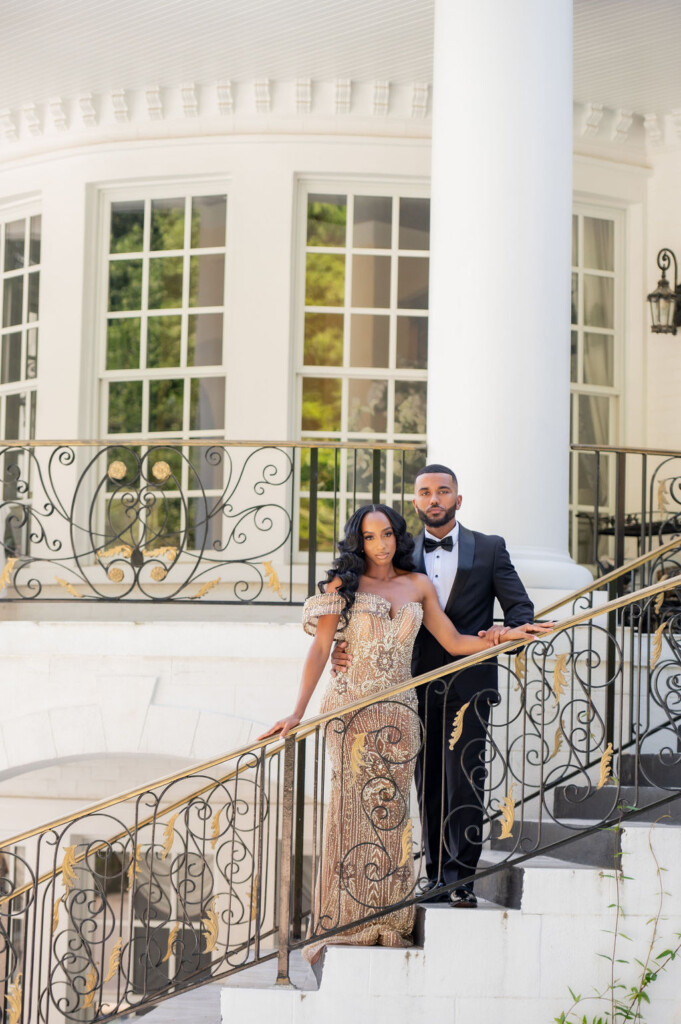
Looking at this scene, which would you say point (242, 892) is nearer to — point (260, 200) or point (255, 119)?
point (260, 200)

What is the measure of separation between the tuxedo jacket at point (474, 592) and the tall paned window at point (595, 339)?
4.76 meters

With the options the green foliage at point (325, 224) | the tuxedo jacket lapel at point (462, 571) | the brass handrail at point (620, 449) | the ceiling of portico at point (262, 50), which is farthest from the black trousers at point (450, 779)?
the green foliage at point (325, 224)

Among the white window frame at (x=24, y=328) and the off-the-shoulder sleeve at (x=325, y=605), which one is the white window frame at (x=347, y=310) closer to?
the white window frame at (x=24, y=328)

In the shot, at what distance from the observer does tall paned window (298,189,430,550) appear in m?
10.0

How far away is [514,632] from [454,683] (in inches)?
15.5

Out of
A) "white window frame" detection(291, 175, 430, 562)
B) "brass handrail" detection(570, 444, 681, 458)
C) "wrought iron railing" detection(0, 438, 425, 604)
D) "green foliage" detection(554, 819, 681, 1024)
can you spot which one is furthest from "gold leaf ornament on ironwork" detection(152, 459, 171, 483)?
"green foliage" detection(554, 819, 681, 1024)

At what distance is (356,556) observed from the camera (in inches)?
212

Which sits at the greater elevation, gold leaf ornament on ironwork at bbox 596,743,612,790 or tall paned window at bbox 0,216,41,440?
tall paned window at bbox 0,216,41,440

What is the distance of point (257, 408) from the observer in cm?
990

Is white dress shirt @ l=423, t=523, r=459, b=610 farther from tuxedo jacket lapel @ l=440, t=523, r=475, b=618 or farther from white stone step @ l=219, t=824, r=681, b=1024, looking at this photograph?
white stone step @ l=219, t=824, r=681, b=1024

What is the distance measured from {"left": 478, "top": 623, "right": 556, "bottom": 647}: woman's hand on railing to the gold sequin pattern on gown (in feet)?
0.98

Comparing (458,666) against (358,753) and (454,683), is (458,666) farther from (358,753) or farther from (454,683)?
(358,753)

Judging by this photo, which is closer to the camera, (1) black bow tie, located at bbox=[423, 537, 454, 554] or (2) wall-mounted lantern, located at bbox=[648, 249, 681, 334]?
(1) black bow tie, located at bbox=[423, 537, 454, 554]

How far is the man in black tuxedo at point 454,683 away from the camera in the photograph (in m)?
5.34
